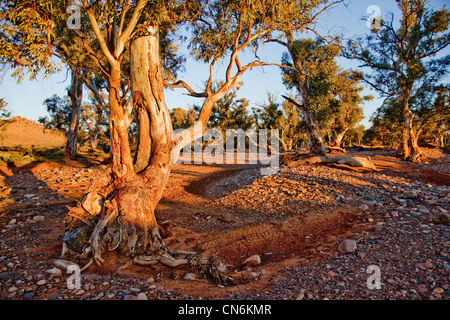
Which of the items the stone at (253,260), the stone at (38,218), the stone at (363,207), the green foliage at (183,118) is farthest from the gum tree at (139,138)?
the green foliage at (183,118)

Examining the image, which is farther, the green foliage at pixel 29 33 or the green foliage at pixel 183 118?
the green foliage at pixel 183 118

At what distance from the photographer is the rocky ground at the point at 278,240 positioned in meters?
3.08

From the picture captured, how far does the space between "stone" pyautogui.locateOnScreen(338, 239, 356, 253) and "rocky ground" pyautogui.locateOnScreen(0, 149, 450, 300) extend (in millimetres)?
16

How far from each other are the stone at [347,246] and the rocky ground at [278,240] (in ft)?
0.05

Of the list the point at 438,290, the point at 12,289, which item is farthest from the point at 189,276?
the point at 438,290

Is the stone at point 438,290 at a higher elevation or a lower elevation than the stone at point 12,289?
higher

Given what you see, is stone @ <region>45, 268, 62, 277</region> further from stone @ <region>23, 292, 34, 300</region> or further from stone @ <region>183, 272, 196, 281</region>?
stone @ <region>183, 272, 196, 281</region>

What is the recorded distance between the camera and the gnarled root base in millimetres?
3900

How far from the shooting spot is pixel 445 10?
14320 mm

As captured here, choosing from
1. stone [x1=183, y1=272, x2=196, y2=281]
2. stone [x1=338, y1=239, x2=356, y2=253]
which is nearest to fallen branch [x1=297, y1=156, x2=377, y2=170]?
stone [x1=338, y1=239, x2=356, y2=253]

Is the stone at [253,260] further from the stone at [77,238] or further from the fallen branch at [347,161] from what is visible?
the fallen branch at [347,161]

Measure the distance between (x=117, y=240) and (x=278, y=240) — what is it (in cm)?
296

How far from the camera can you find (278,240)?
5090mm
